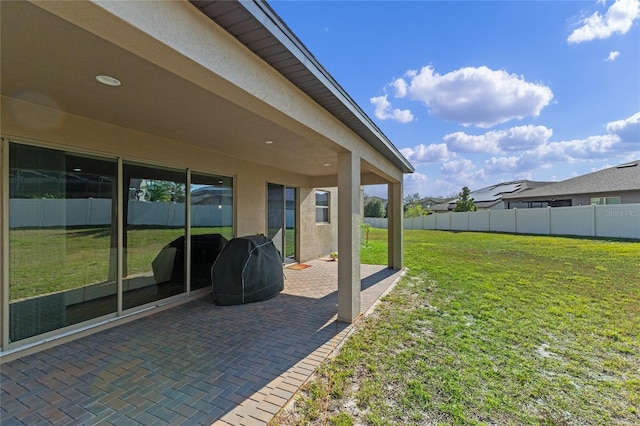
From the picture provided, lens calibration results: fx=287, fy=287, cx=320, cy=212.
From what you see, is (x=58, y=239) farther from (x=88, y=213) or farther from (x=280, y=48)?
(x=280, y=48)

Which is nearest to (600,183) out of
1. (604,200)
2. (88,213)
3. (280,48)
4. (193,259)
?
(604,200)

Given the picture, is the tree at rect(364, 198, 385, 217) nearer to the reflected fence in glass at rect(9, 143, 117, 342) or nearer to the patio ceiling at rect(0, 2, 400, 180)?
the patio ceiling at rect(0, 2, 400, 180)

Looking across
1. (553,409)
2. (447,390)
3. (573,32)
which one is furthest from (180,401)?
(573,32)

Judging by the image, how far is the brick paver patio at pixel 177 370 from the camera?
8.48ft

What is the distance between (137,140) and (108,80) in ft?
6.87

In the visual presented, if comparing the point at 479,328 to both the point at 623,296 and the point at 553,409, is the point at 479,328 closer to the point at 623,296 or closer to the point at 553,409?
the point at 553,409

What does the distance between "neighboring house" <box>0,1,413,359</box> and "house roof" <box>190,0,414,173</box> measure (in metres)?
0.01

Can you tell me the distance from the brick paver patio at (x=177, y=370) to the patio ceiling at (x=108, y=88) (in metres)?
2.91

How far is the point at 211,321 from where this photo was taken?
15.5 ft

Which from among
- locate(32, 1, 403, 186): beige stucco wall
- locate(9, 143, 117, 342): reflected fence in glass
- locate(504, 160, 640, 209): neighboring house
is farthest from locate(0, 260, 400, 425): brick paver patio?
locate(504, 160, 640, 209): neighboring house

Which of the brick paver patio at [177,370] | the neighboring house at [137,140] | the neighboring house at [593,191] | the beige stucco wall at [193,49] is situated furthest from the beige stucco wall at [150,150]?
the neighboring house at [593,191]

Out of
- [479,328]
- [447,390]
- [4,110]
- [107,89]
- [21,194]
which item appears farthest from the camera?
[479,328]

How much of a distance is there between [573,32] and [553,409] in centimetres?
1116

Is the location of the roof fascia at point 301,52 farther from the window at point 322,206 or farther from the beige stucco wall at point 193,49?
the window at point 322,206
